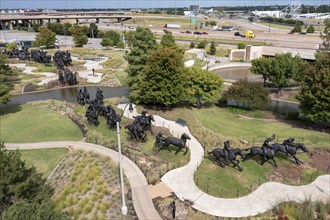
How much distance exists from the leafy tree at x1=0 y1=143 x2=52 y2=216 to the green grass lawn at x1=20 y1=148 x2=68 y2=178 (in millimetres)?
6585

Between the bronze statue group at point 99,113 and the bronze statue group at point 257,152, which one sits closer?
the bronze statue group at point 257,152

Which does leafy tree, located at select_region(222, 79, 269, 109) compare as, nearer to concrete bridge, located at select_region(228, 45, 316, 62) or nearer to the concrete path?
the concrete path

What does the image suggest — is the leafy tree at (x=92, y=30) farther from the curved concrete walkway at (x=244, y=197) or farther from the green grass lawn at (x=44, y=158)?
the curved concrete walkway at (x=244, y=197)

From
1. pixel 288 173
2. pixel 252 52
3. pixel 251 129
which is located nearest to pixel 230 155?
pixel 288 173

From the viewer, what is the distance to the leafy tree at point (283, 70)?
6012 cm

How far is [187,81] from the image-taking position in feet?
150

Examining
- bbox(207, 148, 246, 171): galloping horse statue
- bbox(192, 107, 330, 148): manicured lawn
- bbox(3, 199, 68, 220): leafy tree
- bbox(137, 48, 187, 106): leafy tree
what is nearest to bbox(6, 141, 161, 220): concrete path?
bbox(3, 199, 68, 220): leafy tree

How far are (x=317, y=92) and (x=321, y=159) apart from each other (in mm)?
11819

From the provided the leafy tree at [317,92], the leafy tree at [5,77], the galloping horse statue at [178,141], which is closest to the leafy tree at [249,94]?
the leafy tree at [317,92]

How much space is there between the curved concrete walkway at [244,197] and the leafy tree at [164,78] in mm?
14869

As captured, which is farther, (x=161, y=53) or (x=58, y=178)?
(x=161, y=53)

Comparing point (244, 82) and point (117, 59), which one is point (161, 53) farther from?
point (117, 59)

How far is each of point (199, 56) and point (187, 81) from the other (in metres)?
51.2

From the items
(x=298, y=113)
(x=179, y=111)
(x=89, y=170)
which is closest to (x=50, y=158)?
(x=89, y=170)
